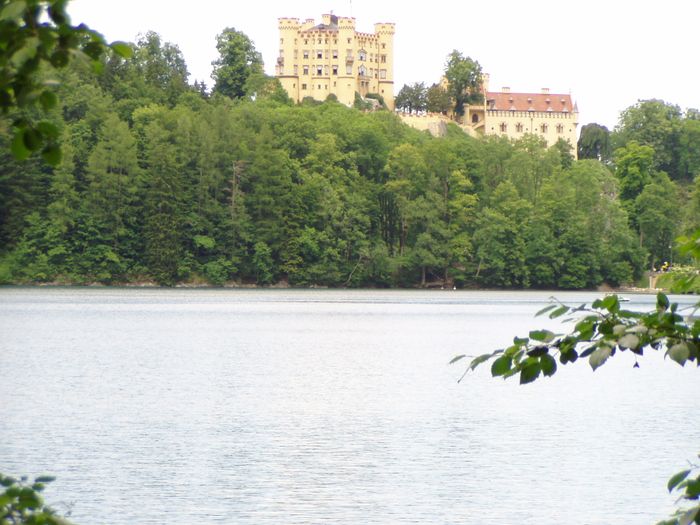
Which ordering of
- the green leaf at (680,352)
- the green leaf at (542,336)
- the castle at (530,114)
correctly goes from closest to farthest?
1. the green leaf at (680,352)
2. the green leaf at (542,336)
3. the castle at (530,114)

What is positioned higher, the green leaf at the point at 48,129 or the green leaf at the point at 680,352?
the green leaf at the point at 48,129

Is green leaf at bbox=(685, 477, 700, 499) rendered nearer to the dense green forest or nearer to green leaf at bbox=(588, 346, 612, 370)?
green leaf at bbox=(588, 346, 612, 370)

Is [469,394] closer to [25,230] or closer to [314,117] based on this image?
[25,230]

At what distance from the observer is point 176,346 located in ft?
134

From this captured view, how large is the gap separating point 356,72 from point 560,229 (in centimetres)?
4587

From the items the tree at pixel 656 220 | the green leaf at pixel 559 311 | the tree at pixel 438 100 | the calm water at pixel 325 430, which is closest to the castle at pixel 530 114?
the tree at pixel 438 100

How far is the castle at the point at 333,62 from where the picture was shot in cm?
12762

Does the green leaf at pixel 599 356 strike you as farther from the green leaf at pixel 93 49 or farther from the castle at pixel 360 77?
the castle at pixel 360 77

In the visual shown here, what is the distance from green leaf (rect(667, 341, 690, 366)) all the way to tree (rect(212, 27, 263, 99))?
11541cm

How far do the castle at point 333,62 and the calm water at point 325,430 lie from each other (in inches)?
3252

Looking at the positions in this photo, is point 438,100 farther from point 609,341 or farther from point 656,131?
point 609,341

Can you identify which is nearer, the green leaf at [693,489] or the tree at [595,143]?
the green leaf at [693,489]

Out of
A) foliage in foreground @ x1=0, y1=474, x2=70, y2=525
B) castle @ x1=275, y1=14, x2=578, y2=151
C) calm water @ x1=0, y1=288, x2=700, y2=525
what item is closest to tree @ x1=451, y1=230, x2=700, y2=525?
foliage in foreground @ x1=0, y1=474, x2=70, y2=525

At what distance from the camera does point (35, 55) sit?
2699 mm
